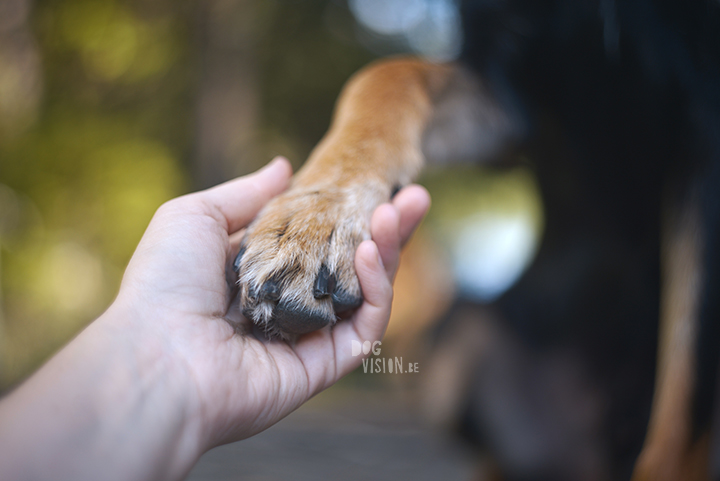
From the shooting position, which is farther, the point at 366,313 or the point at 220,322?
the point at 366,313

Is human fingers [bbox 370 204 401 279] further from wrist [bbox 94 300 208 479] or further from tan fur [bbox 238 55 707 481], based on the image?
wrist [bbox 94 300 208 479]

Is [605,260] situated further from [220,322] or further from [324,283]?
[220,322]

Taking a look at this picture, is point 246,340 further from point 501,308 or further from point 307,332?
point 501,308

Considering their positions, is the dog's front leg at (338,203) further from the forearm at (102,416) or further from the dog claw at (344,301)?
the forearm at (102,416)

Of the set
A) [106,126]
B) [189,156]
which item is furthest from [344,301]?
[106,126]

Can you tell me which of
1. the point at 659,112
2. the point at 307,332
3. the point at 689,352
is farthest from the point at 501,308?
the point at 307,332

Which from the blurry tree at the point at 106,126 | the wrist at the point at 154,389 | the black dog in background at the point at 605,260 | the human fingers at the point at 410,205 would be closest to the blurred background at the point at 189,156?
the blurry tree at the point at 106,126
